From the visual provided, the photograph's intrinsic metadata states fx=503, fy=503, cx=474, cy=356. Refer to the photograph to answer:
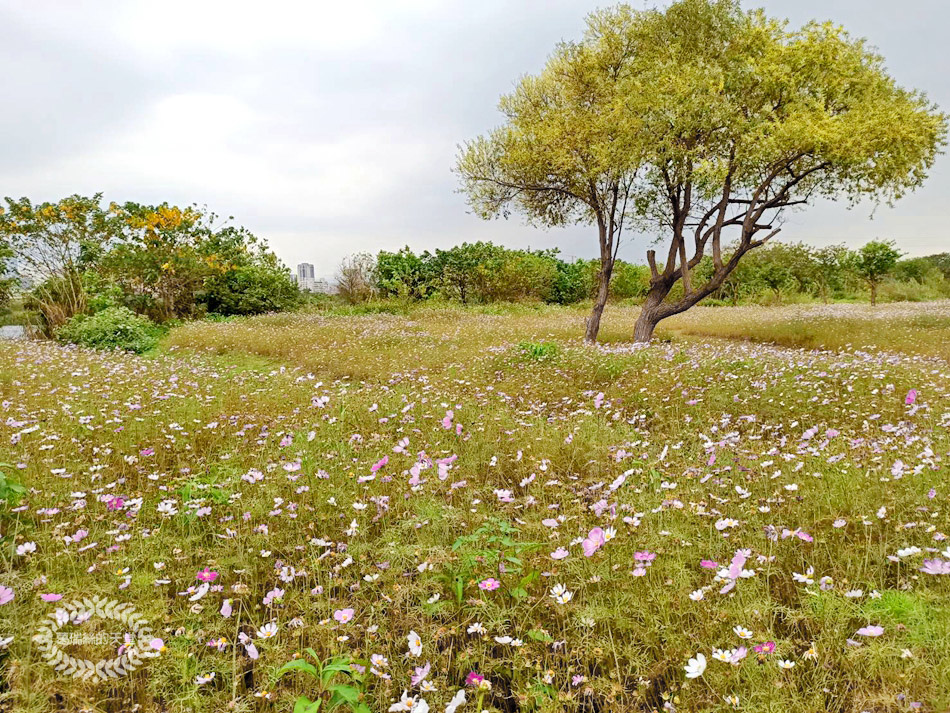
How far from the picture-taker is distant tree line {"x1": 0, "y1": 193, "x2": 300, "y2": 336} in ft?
65.9

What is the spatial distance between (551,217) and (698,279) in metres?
34.2

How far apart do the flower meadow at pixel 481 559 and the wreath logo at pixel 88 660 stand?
0.18 ft

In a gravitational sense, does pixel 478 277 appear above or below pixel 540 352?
above

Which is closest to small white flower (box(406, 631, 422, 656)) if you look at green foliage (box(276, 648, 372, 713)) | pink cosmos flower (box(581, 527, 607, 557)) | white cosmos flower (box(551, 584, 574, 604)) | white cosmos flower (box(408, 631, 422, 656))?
white cosmos flower (box(408, 631, 422, 656))

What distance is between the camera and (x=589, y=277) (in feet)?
136

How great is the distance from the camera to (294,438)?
5191 millimetres

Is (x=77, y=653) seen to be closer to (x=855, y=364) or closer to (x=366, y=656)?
(x=366, y=656)

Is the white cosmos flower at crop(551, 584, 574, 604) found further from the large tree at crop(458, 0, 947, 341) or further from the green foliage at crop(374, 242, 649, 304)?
the green foliage at crop(374, 242, 649, 304)

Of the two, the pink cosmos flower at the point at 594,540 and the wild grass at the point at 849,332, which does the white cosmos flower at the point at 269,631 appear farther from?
the wild grass at the point at 849,332

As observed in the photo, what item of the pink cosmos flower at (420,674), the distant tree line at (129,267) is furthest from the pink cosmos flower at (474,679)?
the distant tree line at (129,267)

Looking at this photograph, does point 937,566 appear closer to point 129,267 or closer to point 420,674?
point 420,674

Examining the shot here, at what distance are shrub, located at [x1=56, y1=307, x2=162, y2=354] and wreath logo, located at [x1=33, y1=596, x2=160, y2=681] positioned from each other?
581 inches

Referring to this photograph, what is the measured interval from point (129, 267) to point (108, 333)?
10263 millimetres

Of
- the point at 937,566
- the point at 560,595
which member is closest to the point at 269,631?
the point at 560,595
